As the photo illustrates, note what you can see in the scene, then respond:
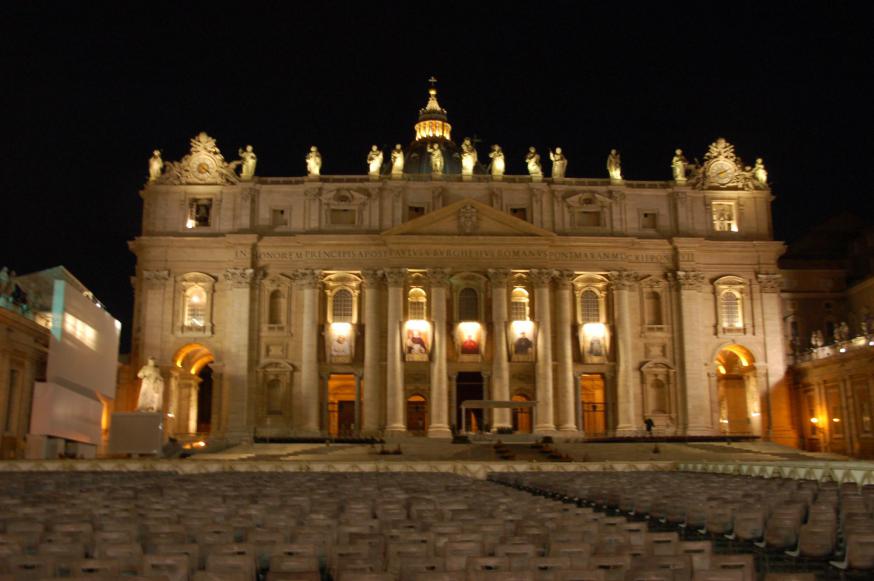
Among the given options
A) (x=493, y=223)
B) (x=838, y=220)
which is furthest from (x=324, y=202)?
(x=838, y=220)

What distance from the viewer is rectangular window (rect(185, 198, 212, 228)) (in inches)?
2943

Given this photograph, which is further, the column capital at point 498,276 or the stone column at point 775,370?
the stone column at point 775,370

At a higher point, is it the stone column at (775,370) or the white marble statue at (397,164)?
the white marble statue at (397,164)

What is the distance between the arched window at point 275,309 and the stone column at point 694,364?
31238 millimetres

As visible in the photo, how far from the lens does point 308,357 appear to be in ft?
233

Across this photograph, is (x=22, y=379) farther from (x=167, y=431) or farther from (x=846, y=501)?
(x=846, y=501)

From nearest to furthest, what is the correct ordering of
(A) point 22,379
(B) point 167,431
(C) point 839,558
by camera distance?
(C) point 839,558 < (A) point 22,379 < (B) point 167,431

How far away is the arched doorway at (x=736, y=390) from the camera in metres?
74.1

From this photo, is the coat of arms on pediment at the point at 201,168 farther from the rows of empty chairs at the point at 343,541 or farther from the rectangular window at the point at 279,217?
the rows of empty chairs at the point at 343,541

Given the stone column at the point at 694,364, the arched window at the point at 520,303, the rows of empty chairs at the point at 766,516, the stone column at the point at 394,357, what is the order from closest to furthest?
1. the rows of empty chairs at the point at 766,516
2. the stone column at the point at 394,357
3. the stone column at the point at 694,364
4. the arched window at the point at 520,303

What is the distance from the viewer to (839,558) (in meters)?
15.1

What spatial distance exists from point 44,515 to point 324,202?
196 feet

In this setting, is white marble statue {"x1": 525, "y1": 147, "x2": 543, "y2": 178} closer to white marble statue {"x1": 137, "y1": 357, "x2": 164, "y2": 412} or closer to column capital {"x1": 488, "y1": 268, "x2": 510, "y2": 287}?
column capital {"x1": 488, "y1": 268, "x2": 510, "y2": 287}

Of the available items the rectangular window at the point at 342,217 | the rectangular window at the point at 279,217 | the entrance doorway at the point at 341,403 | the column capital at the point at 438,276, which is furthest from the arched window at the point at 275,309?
the column capital at the point at 438,276
